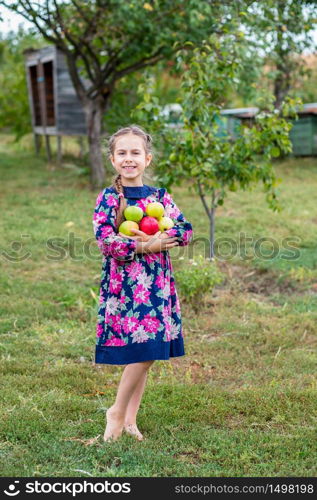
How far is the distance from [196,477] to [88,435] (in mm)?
710

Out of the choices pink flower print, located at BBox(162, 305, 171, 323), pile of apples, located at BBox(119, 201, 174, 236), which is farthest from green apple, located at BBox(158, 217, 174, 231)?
pink flower print, located at BBox(162, 305, 171, 323)

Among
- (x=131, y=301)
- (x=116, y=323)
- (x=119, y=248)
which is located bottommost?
(x=116, y=323)

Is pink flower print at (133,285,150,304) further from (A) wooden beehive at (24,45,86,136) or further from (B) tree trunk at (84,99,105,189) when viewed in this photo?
(A) wooden beehive at (24,45,86,136)

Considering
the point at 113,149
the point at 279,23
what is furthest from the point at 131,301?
the point at 279,23

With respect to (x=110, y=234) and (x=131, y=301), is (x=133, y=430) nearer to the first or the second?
(x=131, y=301)

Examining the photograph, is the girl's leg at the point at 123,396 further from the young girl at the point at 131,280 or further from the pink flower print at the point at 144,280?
the pink flower print at the point at 144,280

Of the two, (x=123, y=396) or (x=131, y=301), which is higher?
(x=131, y=301)

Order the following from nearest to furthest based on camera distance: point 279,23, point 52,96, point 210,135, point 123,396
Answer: point 123,396 → point 210,135 → point 279,23 → point 52,96

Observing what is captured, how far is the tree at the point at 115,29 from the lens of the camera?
336 inches

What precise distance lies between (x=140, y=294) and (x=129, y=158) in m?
0.66

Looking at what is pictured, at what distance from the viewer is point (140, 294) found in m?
3.13

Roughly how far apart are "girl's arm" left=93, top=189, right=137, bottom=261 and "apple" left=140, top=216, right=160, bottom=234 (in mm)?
109

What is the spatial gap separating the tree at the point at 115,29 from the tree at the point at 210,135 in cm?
227
